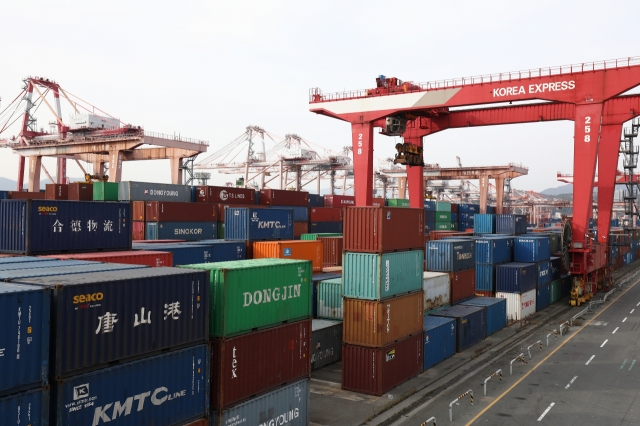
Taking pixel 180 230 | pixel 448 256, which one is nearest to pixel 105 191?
pixel 180 230

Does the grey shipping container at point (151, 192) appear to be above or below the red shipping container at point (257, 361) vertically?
above

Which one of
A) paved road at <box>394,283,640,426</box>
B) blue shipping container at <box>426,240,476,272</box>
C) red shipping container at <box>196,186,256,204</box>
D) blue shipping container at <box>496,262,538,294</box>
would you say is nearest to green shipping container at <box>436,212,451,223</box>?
blue shipping container at <box>496,262,538,294</box>

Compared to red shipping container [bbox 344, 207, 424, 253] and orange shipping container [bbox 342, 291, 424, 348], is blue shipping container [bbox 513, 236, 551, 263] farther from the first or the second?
orange shipping container [bbox 342, 291, 424, 348]

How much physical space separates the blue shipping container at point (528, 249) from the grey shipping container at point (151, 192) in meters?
29.5

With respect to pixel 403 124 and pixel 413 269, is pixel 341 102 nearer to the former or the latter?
pixel 403 124

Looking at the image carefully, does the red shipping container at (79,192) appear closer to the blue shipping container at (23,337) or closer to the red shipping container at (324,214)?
the red shipping container at (324,214)

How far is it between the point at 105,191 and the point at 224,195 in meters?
10.5

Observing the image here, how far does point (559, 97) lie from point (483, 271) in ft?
49.1

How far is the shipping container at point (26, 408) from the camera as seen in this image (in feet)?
33.6

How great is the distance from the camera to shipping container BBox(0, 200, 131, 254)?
66.0 ft

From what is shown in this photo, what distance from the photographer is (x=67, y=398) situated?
11.3 meters

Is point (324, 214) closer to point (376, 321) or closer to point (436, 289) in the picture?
point (436, 289)

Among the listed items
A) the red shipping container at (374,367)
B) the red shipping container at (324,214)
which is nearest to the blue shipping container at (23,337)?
the red shipping container at (374,367)

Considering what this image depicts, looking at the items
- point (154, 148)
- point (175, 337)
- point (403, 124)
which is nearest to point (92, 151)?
point (154, 148)
